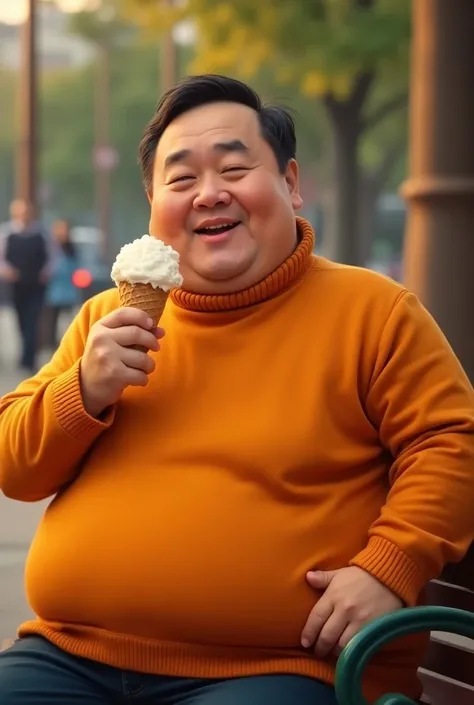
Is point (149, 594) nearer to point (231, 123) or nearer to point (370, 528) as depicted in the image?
point (370, 528)

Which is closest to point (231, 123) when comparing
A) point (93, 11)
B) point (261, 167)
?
point (261, 167)

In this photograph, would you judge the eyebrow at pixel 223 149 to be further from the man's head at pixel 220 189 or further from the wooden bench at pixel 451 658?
the wooden bench at pixel 451 658

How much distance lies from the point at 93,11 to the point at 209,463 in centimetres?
4548

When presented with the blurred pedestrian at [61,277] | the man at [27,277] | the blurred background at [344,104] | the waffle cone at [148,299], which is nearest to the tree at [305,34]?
the blurred background at [344,104]

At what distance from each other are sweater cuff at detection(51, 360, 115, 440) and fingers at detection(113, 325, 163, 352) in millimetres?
107

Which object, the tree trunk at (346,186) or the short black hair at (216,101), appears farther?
the tree trunk at (346,186)

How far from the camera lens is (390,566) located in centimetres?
239

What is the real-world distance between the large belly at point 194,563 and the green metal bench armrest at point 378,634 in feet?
0.76

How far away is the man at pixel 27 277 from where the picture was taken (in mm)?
14633

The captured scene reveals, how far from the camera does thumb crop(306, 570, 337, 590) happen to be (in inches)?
94.1

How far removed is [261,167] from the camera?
2.68 m

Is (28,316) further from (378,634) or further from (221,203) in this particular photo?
(378,634)

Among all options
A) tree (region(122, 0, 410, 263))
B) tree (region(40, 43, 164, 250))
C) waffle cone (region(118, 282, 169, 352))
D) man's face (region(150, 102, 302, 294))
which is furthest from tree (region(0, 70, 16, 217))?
waffle cone (region(118, 282, 169, 352))

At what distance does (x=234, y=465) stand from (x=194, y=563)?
185 millimetres
